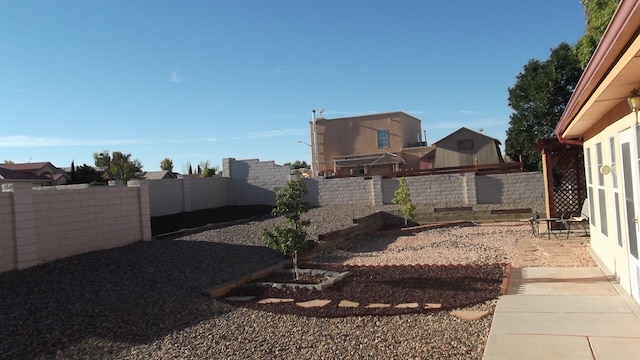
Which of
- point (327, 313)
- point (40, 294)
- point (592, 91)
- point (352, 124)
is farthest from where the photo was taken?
point (352, 124)

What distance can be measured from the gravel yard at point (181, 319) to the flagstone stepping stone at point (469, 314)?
10 centimetres

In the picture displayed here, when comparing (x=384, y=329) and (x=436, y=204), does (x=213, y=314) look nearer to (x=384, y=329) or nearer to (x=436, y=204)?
(x=384, y=329)

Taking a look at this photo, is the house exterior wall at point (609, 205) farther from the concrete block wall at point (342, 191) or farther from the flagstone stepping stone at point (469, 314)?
the concrete block wall at point (342, 191)

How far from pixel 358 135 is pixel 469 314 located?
3741cm

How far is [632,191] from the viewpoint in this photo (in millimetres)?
5645

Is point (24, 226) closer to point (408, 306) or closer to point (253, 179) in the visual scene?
point (408, 306)

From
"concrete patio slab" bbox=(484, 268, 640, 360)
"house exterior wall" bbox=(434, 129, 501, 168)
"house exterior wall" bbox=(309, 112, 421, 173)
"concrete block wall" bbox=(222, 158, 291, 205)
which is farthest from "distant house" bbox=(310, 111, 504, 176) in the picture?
"concrete patio slab" bbox=(484, 268, 640, 360)

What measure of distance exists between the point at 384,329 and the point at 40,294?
200 inches

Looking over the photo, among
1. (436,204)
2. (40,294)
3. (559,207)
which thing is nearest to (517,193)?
(436,204)

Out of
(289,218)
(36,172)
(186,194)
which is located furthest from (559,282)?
(36,172)

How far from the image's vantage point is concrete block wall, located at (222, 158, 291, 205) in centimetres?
2498

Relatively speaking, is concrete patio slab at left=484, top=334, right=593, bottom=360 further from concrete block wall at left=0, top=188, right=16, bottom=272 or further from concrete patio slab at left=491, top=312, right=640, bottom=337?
concrete block wall at left=0, top=188, right=16, bottom=272

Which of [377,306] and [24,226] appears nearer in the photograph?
[377,306]

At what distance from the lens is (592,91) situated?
5414mm
